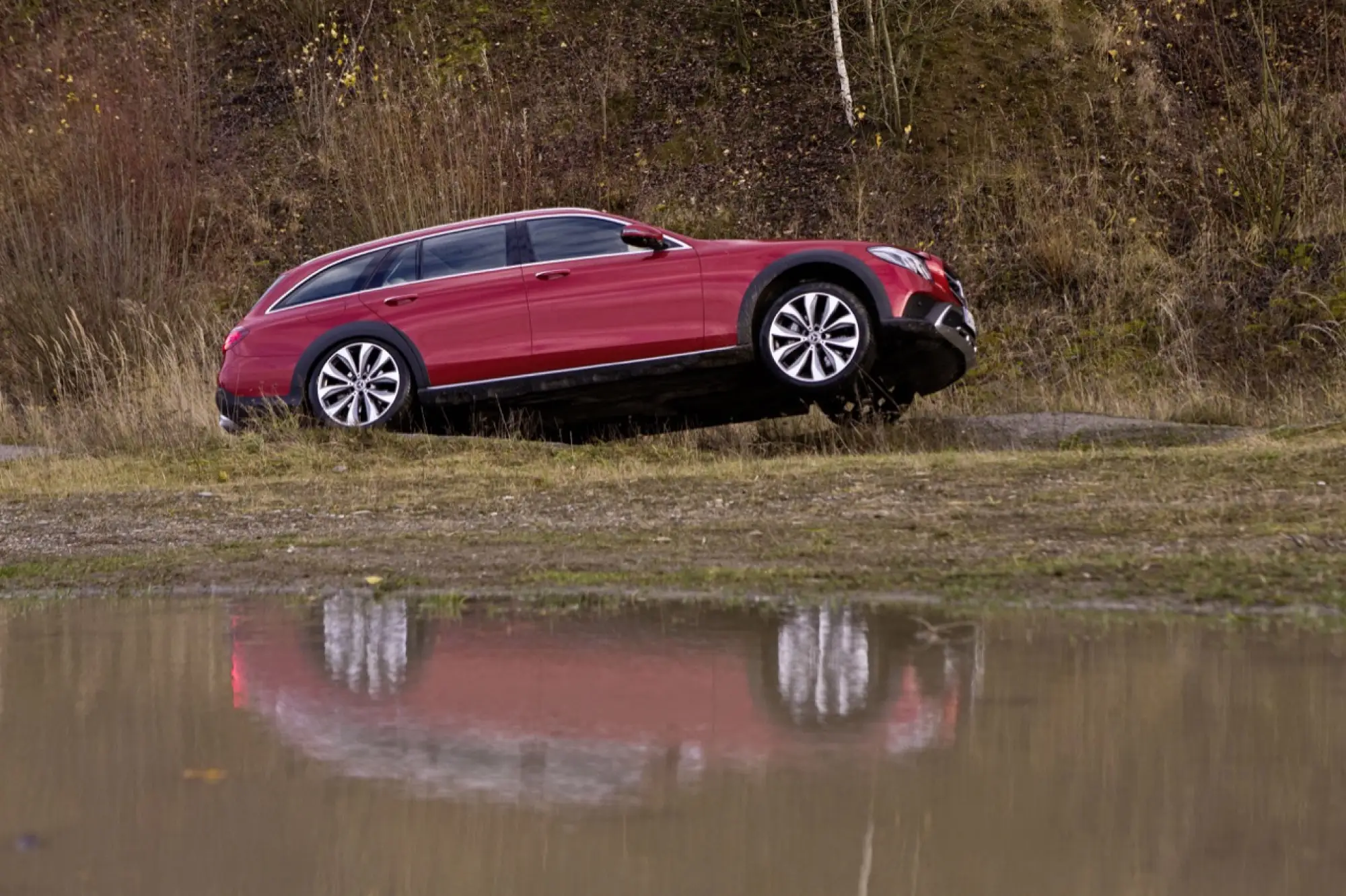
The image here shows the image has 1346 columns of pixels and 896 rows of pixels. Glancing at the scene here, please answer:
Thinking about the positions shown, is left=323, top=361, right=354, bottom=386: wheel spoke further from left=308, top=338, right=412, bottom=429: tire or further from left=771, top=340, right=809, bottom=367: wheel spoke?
left=771, top=340, right=809, bottom=367: wheel spoke

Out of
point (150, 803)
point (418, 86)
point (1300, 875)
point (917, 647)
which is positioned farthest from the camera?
point (418, 86)

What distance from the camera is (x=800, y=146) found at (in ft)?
80.5

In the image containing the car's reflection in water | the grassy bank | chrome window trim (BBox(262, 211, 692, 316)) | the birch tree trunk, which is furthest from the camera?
the birch tree trunk

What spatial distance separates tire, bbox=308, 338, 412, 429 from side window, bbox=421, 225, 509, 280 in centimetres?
70

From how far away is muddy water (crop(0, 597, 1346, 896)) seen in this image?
3305mm

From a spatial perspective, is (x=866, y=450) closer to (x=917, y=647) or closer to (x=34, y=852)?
(x=917, y=647)

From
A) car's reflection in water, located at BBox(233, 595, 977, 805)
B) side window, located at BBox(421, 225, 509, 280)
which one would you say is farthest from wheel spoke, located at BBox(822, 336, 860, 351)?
car's reflection in water, located at BBox(233, 595, 977, 805)

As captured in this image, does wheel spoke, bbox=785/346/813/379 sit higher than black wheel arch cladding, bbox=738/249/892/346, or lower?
lower

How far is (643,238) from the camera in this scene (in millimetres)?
12539

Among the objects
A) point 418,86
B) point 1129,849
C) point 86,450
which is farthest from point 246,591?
point 418,86

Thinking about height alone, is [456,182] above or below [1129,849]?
above

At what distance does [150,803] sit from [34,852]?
0.37 m

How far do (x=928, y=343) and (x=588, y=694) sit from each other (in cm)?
800

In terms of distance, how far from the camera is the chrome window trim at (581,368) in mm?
12477
